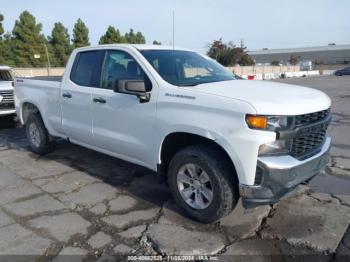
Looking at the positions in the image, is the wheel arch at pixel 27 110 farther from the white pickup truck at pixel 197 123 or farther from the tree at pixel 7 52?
the tree at pixel 7 52

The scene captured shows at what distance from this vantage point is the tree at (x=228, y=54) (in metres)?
61.8

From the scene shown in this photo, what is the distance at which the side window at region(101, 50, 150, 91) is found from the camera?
4.35 meters

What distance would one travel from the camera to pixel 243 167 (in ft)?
10.4

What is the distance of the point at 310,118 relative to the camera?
341 cm

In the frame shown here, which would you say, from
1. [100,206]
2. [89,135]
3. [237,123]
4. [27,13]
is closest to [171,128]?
[237,123]

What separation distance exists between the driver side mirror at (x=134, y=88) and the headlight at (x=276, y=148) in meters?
1.51

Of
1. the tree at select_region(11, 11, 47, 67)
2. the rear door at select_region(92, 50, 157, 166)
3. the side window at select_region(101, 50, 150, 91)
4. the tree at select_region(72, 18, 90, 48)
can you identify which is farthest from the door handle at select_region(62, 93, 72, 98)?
the tree at select_region(72, 18, 90, 48)

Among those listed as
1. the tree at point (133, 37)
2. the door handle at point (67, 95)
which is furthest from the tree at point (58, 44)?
the door handle at point (67, 95)

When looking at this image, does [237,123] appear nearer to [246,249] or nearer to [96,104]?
[246,249]

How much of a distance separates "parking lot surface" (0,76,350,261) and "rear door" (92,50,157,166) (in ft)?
2.14

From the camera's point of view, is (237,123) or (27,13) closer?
(237,123)

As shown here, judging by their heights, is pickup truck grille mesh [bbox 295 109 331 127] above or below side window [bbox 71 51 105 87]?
below

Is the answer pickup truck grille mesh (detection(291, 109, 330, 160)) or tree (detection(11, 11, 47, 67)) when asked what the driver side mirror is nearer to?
pickup truck grille mesh (detection(291, 109, 330, 160))

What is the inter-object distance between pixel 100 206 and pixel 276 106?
249 cm
